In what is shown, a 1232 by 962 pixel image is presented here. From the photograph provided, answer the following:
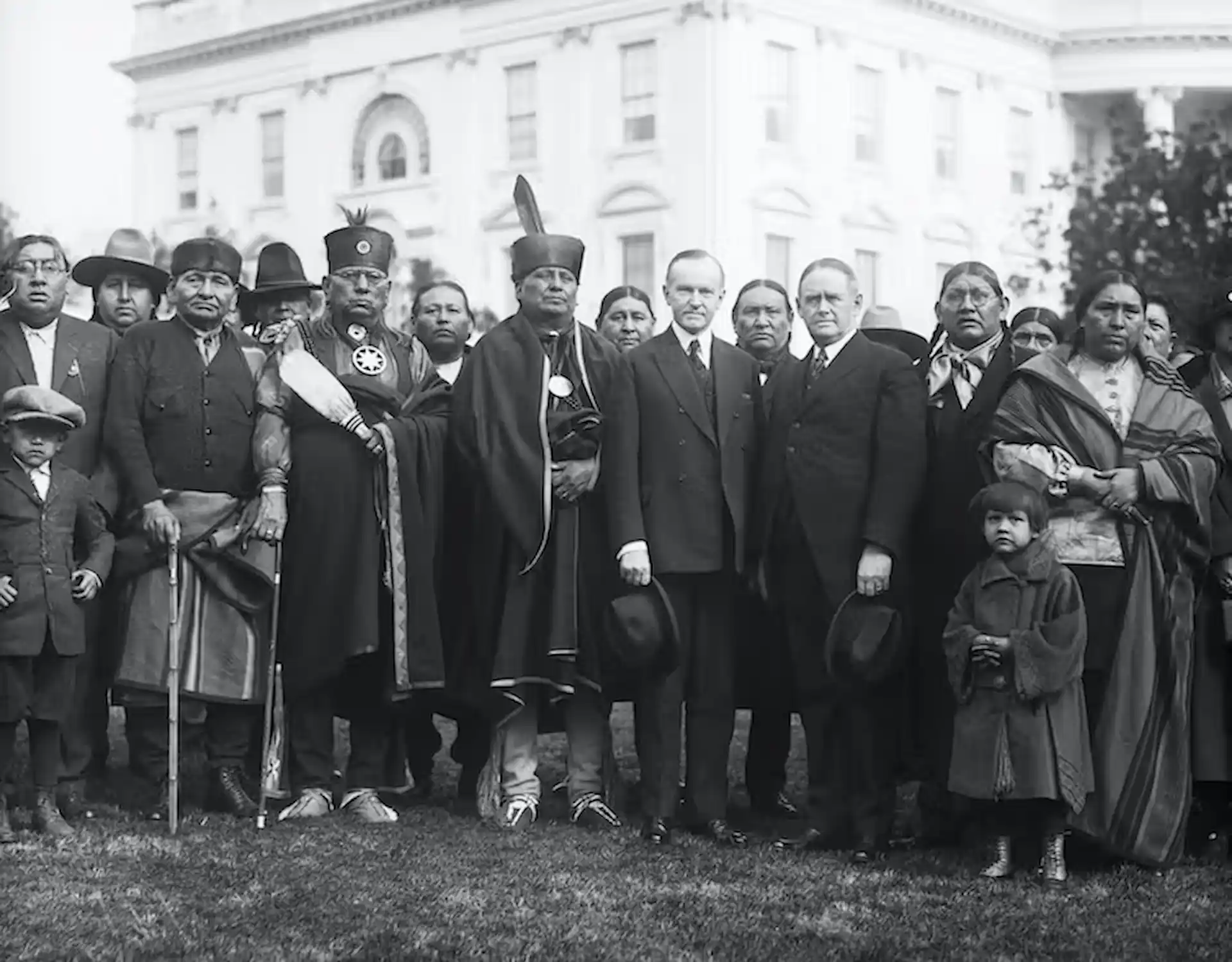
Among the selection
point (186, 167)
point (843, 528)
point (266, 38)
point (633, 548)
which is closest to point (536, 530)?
point (633, 548)

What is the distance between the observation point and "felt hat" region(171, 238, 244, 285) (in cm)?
805

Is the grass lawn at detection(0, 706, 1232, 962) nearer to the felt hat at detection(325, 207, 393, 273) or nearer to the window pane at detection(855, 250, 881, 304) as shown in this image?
the felt hat at detection(325, 207, 393, 273)

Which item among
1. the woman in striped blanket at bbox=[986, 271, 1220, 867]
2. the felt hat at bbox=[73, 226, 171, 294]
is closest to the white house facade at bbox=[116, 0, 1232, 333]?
the felt hat at bbox=[73, 226, 171, 294]

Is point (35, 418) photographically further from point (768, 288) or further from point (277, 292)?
point (768, 288)

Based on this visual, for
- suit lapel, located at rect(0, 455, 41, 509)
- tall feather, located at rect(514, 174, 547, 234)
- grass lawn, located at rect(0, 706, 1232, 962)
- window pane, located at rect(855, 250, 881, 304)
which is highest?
window pane, located at rect(855, 250, 881, 304)

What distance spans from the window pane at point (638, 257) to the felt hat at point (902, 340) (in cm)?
2434

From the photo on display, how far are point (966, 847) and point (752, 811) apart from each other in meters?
1.22

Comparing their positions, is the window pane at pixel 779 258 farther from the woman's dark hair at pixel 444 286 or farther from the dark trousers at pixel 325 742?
the dark trousers at pixel 325 742

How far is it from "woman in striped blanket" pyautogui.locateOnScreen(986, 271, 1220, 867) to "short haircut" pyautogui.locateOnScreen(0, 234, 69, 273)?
3.66 metres

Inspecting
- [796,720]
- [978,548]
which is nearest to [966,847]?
[978,548]

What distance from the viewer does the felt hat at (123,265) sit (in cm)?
912

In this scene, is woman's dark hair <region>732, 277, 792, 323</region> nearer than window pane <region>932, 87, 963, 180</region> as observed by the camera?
Yes

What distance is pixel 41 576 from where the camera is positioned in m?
7.35

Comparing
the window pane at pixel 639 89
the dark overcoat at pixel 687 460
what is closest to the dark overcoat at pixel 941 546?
the dark overcoat at pixel 687 460
